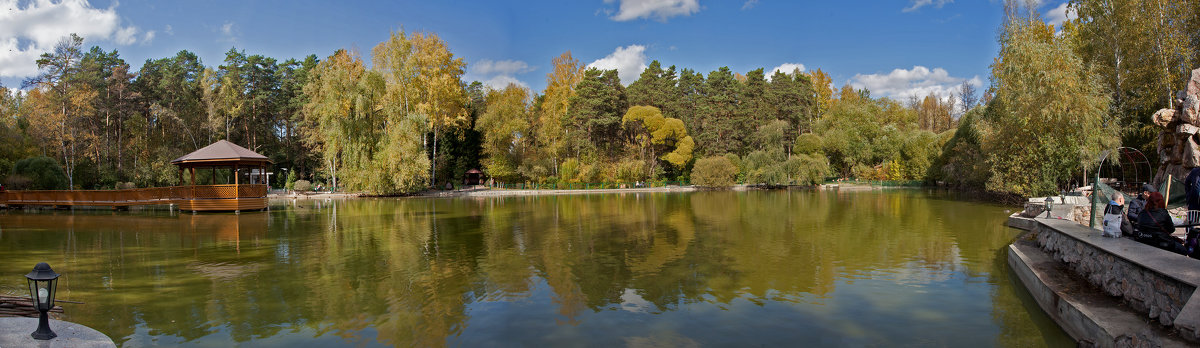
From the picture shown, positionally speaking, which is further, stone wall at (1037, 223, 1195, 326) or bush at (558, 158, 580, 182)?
bush at (558, 158, 580, 182)

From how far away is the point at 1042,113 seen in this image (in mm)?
21812

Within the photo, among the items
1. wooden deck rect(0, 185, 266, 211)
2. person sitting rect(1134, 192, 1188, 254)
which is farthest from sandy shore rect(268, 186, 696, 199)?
person sitting rect(1134, 192, 1188, 254)

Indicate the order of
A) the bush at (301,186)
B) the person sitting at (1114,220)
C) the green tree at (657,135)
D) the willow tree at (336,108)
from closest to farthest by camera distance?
1. the person sitting at (1114,220)
2. the willow tree at (336,108)
3. the bush at (301,186)
4. the green tree at (657,135)

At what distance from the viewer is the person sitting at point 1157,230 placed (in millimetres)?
7001

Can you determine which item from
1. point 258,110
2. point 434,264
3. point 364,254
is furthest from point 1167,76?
point 258,110

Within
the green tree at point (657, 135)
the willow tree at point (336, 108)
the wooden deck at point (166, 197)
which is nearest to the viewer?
the wooden deck at point (166, 197)

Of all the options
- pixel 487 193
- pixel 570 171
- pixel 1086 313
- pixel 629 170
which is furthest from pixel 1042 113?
pixel 487 193

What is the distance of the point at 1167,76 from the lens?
1922cm

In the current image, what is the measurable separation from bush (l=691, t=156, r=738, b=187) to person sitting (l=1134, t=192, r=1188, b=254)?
38.1m

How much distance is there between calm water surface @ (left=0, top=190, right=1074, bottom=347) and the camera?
6.51 m

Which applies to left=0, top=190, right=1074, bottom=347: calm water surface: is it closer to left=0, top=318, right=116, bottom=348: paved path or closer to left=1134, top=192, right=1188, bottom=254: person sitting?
left=0, top=318, right=116, bottom=348: paved path

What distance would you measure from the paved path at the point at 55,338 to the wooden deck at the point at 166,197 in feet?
63.4

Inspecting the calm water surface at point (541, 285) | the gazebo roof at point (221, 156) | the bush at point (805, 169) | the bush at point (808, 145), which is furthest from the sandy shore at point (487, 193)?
the calm water surface at point (541, 285)

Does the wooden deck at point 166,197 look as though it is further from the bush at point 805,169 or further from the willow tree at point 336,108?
the bush at point 805,169
